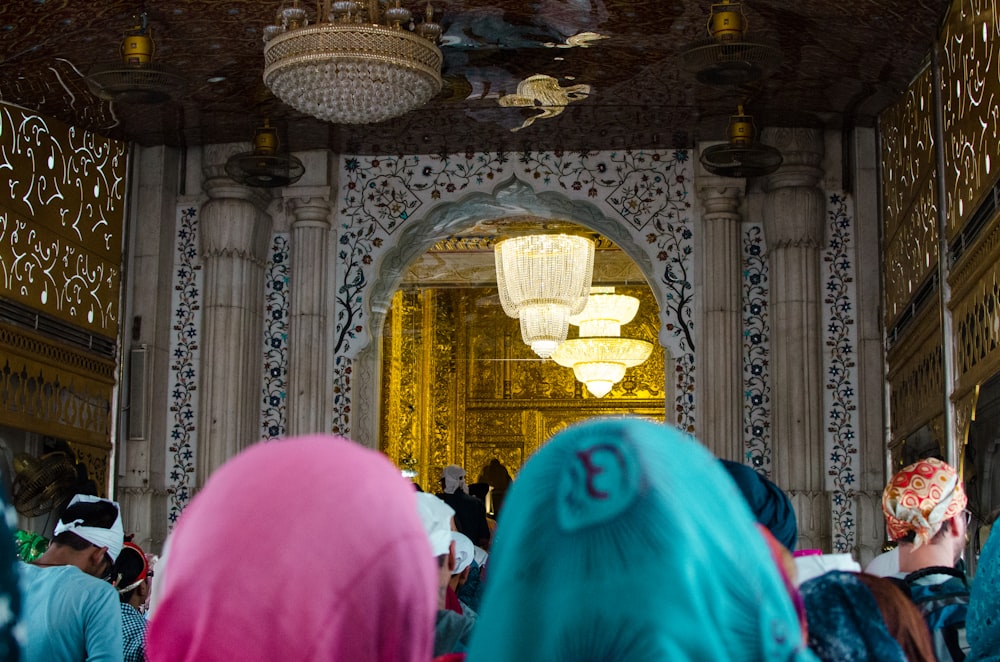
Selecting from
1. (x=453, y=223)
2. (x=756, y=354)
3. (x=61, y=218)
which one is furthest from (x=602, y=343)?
(x=61, y=218)

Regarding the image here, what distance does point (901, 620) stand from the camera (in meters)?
1.58

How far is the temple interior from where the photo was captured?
6.24 m

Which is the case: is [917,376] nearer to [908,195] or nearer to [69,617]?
[908,195]

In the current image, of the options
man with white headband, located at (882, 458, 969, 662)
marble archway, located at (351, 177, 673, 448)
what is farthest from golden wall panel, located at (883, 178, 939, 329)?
man with white headband, located at (882, 458, 969, 662)

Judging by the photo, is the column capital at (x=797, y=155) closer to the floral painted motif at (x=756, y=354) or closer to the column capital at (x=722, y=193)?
the column capital at (x=722, y=193)

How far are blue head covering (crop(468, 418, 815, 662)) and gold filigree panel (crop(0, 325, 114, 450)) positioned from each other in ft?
18.7

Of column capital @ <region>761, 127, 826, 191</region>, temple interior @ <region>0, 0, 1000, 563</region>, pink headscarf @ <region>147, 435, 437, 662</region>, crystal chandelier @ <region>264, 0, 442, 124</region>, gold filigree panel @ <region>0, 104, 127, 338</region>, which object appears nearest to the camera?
pink headscarf @ <region>147, 435, 437, 662</region>

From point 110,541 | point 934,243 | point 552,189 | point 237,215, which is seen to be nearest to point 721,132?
point 552,189

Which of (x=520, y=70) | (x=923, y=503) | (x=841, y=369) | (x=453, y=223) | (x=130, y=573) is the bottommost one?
(x=130, y=573)

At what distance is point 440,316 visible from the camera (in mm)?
13055

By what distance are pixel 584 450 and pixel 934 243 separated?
16.7 ft

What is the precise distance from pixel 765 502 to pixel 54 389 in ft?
18.9

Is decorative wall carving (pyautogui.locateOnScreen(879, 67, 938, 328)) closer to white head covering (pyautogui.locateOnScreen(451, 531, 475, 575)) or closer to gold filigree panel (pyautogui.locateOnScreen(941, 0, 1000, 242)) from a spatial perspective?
gold filigree panel (pyautogui.locateOnScreen(941, 0, 1000, 242))

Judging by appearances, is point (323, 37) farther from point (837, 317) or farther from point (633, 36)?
point (837, 317)
